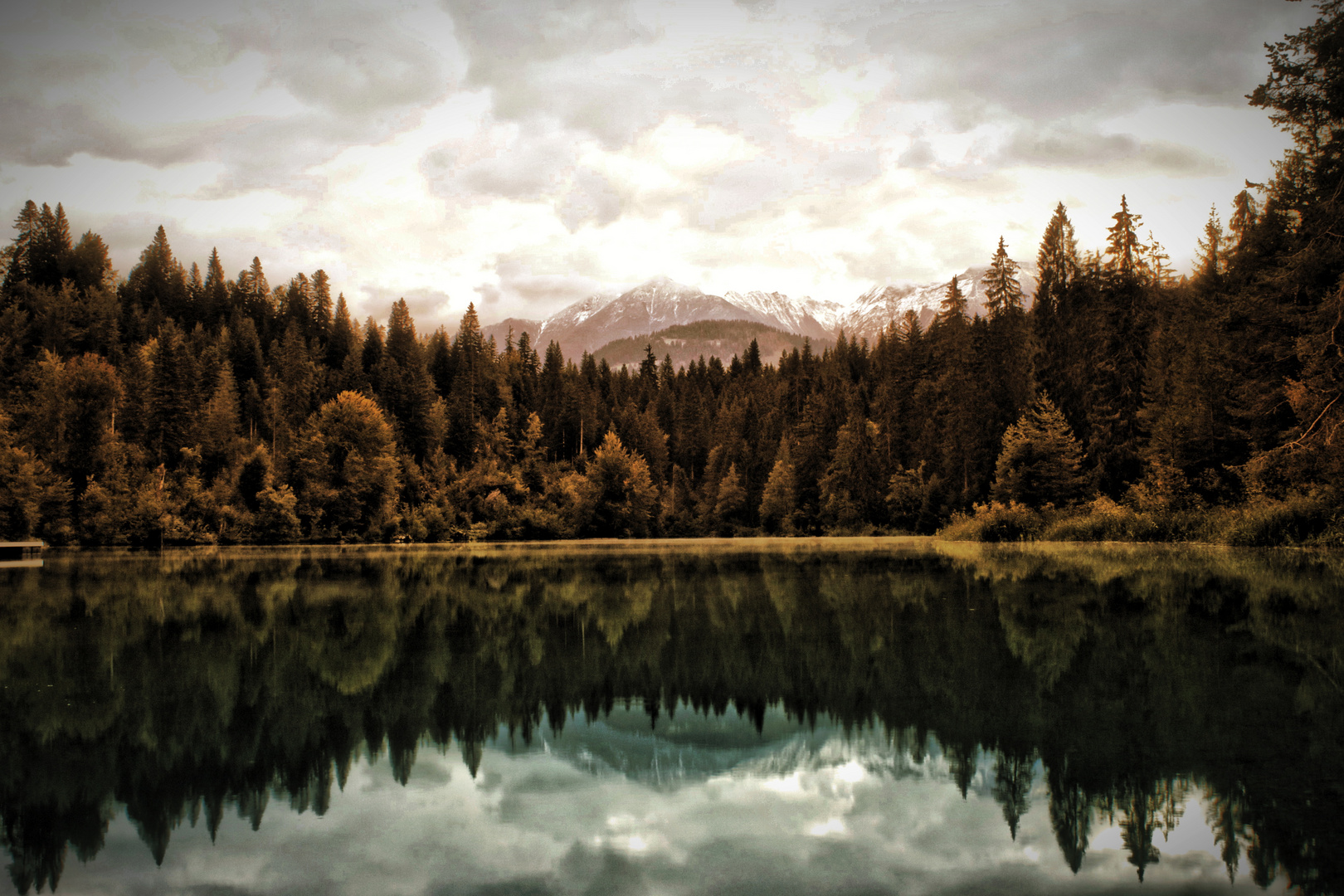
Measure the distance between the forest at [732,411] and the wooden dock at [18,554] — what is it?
15.5 m

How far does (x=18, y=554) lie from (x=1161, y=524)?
6635cm

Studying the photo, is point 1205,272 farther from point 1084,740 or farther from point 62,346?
point 62,346

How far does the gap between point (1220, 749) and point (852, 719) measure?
120 inches

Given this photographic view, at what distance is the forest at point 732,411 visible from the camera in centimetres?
3656

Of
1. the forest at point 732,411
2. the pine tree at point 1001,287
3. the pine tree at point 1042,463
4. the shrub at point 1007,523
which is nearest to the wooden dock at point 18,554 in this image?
the forest at point 732,411

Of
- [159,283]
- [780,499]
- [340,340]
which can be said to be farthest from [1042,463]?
[159,283]

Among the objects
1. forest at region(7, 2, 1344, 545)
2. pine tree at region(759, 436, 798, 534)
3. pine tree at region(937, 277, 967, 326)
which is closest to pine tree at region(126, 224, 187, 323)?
forest at region(7, 2, 1344, 545)

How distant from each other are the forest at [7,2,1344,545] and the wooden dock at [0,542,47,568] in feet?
50.7

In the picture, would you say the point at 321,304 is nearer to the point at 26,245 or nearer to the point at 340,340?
the point at 340,340

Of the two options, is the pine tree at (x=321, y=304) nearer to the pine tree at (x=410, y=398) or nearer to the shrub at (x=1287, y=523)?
the pine tree at (x=410, y=398)

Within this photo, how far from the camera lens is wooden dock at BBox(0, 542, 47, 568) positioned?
48703 mm

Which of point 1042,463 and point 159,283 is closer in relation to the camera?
point 1042,463

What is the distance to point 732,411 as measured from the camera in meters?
125

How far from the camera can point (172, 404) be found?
90750 millimetres
